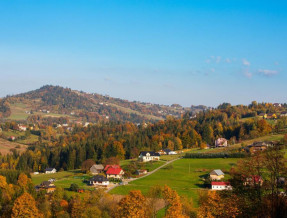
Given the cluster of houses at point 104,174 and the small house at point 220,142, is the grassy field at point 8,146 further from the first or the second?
the small house at point 220,142

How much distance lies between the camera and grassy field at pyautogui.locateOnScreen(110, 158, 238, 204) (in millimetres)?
64938

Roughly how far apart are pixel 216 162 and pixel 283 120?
51.5 metres

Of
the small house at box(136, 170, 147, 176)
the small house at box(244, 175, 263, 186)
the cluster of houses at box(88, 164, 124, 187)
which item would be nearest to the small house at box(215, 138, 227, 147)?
the small house at box(136, 170, 147, 176)

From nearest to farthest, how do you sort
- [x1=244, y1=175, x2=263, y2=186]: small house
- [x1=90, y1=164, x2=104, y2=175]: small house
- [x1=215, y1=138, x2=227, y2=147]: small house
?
[x1=244, y1=175, x2=263, y2=186]: small house, [x1=90, y1=164, x2=104, y2=175]: small house, [x1=215, y1=138, x2=227, y2=147]: small house

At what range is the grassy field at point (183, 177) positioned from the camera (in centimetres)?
6494

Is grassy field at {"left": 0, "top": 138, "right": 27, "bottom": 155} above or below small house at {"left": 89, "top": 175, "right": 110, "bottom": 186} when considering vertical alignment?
above

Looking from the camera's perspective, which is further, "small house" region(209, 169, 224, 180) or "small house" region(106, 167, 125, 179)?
"small house" region(106, 167, 125, 179)

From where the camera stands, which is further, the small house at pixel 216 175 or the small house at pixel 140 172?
the small house at pixel 140 172

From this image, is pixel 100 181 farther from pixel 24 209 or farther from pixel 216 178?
pixel 24 209

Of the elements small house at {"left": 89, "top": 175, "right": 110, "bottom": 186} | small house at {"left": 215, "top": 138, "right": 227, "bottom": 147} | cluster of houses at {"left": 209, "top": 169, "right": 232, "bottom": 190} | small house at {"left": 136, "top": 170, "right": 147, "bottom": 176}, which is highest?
small house at {"left": 215, "top": 138, "right": 227, "bottom": 147}

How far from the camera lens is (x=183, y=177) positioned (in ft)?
245

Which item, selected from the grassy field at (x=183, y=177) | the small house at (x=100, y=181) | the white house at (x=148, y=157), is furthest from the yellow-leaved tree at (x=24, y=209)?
the white house at (x=148, y=157)

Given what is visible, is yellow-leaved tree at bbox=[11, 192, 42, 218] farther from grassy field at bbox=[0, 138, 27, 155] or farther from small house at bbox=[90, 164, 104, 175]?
grassy field at bbox=[0, 138, 27, 155]

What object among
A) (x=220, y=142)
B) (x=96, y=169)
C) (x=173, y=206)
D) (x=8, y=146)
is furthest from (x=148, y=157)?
(x=8, y=146)
